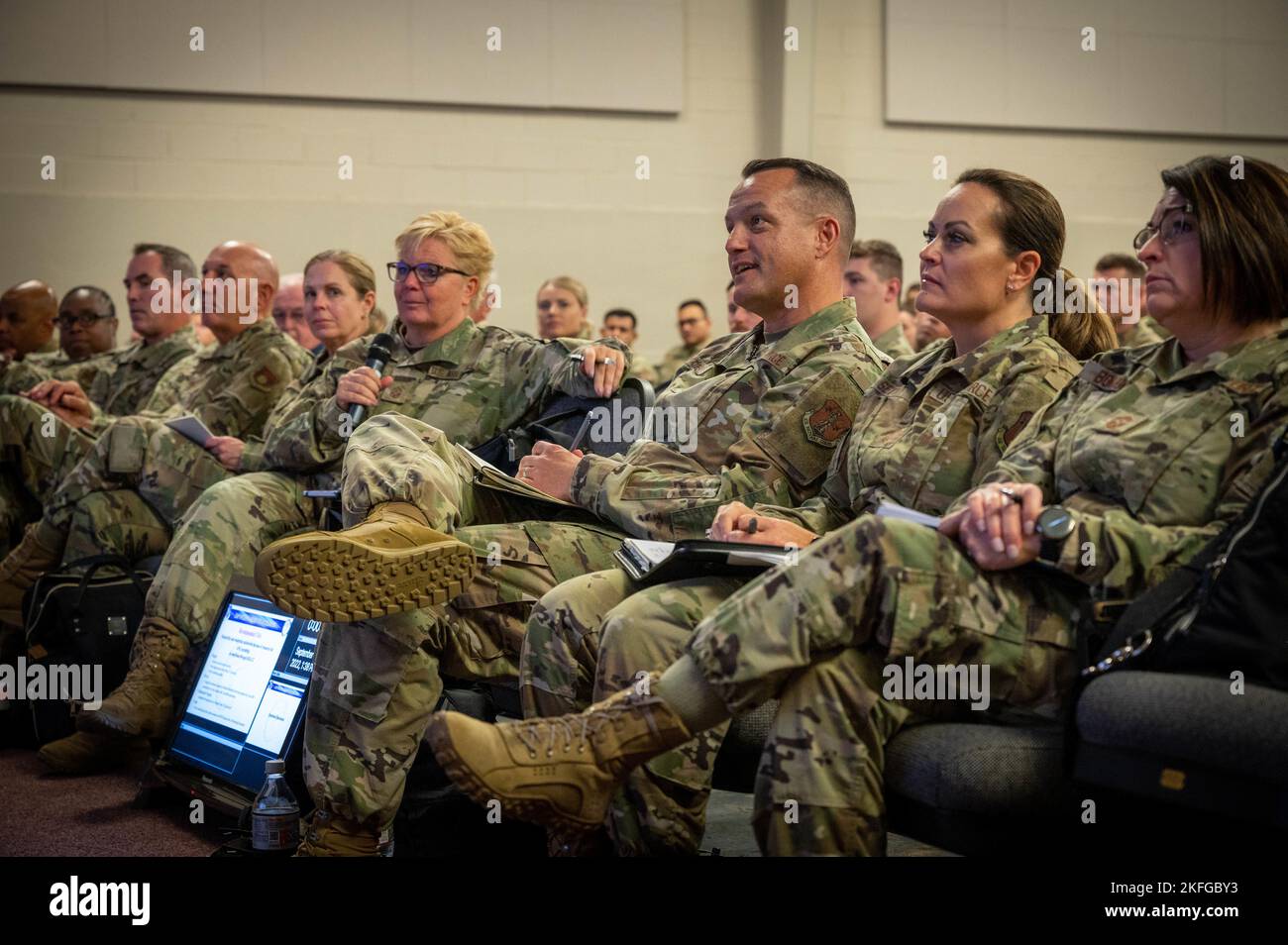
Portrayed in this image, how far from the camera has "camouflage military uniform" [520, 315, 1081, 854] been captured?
2010mm

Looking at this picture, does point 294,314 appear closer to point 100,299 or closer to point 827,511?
point 100,299

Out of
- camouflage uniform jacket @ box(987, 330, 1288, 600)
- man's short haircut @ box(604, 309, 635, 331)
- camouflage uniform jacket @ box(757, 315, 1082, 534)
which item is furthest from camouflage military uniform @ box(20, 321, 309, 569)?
man's short haircut @ box(604, 309, 635, 331)

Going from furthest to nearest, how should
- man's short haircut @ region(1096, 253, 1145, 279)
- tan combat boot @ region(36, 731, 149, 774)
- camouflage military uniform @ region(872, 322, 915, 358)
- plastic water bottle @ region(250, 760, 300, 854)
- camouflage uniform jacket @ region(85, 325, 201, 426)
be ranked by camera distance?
man's short haircut @ region(1096, 253, 1145, 279) < camouflage uniform jacket @ region(85, 325, 201, 426) < camouflage military uniform @ region(872, 322, 915, 358) < tan combat boot @ region(36, 731, 149, 774) < plastic water bottle @ region(250, 760, 300, 854)

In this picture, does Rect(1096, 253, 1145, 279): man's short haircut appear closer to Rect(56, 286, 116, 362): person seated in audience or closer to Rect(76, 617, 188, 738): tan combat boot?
Rect(76, 617, 188, 738): tan combat boot

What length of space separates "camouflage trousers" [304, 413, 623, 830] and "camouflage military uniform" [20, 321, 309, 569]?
1.38 meters

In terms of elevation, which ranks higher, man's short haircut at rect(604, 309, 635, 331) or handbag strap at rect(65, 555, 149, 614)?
man's short haircut at rect(604, 309, 635, 331)

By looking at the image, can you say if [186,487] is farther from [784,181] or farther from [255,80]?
[255,80]

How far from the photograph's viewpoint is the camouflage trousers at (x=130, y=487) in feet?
12.7

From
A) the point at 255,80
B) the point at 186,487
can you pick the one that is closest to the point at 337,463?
the point at 186,487

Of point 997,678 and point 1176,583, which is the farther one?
point 997,678

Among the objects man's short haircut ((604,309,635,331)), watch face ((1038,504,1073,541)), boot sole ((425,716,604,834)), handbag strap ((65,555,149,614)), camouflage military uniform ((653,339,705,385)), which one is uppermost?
man's short haircut ((604,309,635,331))

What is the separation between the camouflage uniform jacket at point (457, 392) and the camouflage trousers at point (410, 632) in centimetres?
64
